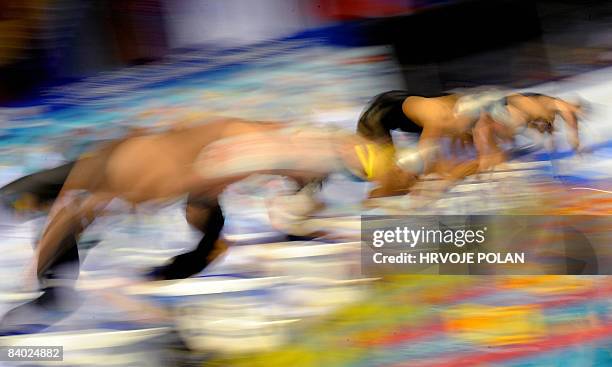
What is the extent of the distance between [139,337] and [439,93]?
147 centimetres

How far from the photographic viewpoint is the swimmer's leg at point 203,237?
10.3ft

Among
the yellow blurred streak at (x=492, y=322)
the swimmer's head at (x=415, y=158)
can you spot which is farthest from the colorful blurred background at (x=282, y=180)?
the swimmer's head at (x=415, y=158)

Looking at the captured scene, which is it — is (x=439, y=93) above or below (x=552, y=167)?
above

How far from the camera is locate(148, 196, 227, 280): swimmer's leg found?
312cm

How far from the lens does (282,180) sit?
3115 millimetres

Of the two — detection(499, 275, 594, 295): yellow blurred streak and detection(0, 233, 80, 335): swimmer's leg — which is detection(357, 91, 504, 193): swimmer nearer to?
detection(499, 275, 594, 295): yellow blurred streak

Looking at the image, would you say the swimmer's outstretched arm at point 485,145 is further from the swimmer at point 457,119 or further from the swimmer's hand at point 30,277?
the swimmer's hand at point 30,277

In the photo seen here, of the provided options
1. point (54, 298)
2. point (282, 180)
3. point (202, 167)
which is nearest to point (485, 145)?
point (282, 180)

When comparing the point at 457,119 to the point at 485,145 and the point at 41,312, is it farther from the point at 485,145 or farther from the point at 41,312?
the point at 41,312

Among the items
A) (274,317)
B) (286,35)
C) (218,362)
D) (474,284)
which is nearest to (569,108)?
(474,284)

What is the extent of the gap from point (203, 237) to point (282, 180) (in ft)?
1.22

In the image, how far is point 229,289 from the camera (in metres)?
3.12

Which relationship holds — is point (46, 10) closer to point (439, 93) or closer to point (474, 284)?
point (439, 93)

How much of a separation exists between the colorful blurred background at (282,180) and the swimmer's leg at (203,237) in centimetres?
4
